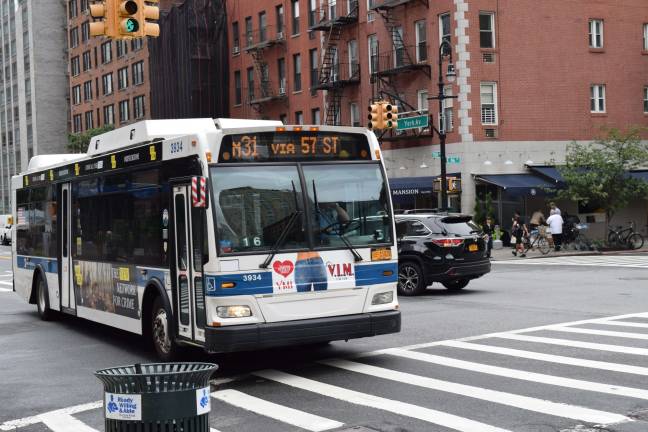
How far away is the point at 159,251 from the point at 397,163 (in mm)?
33221

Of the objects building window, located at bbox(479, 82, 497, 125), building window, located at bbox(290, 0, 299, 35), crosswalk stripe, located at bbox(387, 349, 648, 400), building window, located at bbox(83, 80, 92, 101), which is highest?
building window, located at bbox(83, 80, 92, 101)

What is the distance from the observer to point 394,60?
1703 inches

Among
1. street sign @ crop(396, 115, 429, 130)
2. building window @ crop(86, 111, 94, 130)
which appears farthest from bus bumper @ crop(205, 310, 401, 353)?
building window @ crop(86, 111, 94, 130)

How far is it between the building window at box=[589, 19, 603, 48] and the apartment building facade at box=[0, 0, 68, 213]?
230 feet

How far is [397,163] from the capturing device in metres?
43.8

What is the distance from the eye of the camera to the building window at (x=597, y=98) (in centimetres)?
4241

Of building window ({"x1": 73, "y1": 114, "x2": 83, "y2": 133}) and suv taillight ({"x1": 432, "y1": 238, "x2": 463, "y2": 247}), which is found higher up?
building window ({"x1": 73, "y1": 114, "x2": 83, "y2": 133})

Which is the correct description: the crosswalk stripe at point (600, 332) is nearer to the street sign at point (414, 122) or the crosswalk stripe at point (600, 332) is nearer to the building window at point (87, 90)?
the street sign at point (414, 122)

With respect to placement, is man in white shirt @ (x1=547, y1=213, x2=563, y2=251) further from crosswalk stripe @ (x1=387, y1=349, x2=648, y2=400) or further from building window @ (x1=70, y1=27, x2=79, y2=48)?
building window @ (x1=70, y1=27, x2=79, y2=48)

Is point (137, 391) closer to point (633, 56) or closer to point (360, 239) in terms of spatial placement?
point (360, 239)

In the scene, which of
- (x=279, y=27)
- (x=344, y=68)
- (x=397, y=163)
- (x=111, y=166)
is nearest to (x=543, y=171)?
(x=397, y=163)

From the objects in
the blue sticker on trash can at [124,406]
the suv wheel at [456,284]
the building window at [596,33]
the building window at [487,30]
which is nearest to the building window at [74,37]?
the building window at [487,30]

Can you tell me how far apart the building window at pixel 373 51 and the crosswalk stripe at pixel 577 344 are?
32672 mm

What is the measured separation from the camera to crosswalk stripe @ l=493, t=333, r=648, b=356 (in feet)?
36.9
